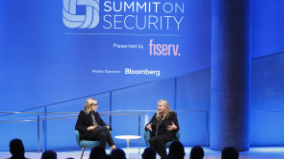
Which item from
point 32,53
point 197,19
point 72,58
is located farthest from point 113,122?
point 197,19

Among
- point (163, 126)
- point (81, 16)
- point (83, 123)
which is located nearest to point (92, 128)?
point (83, 123)

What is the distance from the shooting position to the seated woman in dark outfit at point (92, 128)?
6152mm

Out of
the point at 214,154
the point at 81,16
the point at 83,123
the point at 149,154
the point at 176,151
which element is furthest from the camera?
the point at 81,16

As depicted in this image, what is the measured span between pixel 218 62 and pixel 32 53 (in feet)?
14.3

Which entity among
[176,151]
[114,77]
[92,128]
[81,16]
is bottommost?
[92,128]

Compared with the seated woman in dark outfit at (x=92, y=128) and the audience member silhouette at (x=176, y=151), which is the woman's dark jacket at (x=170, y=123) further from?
the audience member silhouette at (x=176, y=151)

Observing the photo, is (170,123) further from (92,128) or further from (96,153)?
(96,153)

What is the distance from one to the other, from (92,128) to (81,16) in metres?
3.09

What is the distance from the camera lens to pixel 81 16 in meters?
8.02

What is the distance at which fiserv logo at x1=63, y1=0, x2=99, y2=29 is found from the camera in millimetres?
7980

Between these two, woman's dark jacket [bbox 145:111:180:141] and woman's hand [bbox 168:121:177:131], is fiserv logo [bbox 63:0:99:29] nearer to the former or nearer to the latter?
woman's dark jacket [bbox 145:111:180:141]

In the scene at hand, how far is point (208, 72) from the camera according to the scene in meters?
8.27

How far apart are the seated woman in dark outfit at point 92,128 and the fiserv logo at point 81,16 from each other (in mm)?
2339

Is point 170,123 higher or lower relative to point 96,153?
lower
